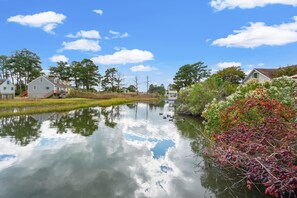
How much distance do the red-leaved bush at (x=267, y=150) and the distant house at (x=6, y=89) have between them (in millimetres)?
48754

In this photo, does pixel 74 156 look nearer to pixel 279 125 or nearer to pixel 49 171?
pixel 49 171

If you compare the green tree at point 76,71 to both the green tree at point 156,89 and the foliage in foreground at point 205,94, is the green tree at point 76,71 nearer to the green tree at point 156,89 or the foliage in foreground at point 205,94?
the green tree at point 156,89

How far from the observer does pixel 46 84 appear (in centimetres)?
4778

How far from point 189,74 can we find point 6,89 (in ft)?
158

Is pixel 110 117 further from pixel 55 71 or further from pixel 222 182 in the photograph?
pixel 55 71

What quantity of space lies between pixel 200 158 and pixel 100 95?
47.8m

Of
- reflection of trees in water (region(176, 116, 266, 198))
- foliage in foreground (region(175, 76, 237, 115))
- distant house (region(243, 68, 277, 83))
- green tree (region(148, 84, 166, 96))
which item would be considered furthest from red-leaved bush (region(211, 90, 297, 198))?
green tree (region(148, 84, 166, 96))

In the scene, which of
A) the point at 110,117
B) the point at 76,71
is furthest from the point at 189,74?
the point at 110,117

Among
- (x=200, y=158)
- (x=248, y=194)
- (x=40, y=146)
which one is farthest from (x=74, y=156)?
(x=248, y=194)

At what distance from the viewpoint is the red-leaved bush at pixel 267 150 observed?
3307mm

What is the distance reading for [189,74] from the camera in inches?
2509

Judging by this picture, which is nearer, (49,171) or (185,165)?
(49,171)

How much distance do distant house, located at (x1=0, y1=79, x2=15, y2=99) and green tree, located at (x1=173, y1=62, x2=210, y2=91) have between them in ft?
146

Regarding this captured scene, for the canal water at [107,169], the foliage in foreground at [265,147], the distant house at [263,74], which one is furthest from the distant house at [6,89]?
the foliage in foreground at [265,147]
